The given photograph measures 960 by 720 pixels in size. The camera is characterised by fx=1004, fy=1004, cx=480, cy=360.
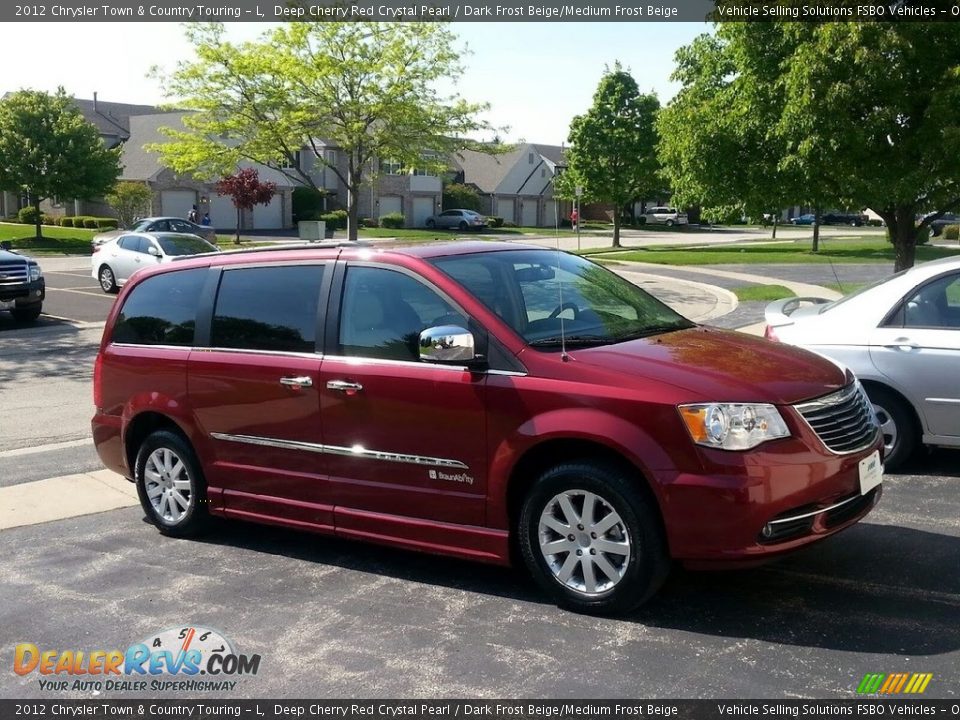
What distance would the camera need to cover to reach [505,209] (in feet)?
258

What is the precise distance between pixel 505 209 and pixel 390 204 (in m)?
12.4

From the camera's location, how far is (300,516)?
5.80 meters

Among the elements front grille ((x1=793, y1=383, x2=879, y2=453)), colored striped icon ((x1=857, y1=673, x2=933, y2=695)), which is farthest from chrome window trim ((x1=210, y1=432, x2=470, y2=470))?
colored striped icon ((x1=857, y1=673, x2=933, y2=695))

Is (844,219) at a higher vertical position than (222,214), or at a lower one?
higher

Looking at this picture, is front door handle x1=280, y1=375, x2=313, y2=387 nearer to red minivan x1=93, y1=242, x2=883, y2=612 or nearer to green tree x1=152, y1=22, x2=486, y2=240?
red minivan x1=93, y1=242, x2=883, y2=612

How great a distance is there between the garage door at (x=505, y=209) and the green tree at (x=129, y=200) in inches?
1215

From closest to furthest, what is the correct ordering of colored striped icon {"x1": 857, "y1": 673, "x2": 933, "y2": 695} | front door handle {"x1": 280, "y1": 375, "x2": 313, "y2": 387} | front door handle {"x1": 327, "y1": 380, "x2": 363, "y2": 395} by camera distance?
colored striped icon {"x1": 857, "y1": 673, "x2": 933, "y2": 695}, front door handle {"x1": 327, "y1": 380, "x2": 363, "y2": 395}, front door handle {"x1": 280, "y1": 375, "x2": 313, "y2": 387}

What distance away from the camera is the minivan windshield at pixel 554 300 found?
5309 mm

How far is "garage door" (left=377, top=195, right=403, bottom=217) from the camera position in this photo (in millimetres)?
68938

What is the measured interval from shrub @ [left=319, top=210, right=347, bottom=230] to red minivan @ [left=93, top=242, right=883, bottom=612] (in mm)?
54014

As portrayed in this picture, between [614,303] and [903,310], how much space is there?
275 centimetres

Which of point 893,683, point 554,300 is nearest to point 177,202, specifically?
point 554,300

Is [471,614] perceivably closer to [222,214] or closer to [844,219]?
[222,214]

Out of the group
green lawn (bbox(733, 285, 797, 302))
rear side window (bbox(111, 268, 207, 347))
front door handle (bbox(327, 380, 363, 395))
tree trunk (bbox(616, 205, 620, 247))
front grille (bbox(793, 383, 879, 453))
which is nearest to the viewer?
front grille (bbox(793, 383, 879, 453))
